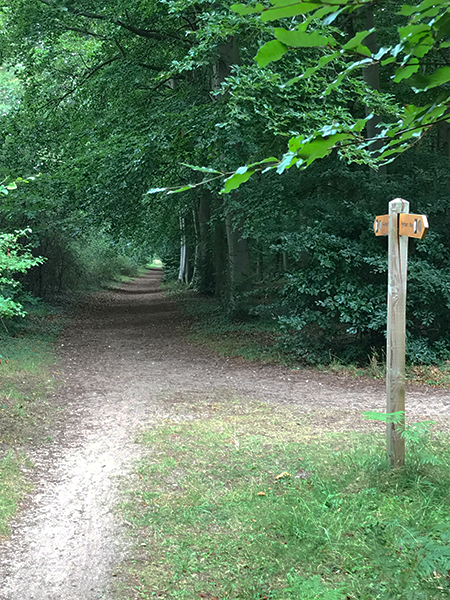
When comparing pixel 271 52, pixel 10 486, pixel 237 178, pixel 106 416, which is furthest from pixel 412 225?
pixel 106 416

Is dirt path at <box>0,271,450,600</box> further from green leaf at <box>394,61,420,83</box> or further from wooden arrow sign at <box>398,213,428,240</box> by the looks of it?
green leaf at <box>394,61,420,83</box>

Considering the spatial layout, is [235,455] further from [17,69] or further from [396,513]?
[17,69]

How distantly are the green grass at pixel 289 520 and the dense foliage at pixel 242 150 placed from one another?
278 cm

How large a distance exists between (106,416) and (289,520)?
3.96m

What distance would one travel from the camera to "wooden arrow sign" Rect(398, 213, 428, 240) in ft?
14.5

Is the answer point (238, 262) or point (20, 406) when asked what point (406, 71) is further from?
point (238, 262)

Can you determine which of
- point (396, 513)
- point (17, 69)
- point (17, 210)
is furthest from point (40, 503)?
point (17, 69)

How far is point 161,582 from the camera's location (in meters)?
3.47

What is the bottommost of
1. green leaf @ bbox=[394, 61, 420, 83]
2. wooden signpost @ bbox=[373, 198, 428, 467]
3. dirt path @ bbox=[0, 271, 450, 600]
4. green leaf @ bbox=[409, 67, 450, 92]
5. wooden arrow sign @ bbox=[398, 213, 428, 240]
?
dirt path @ bbox=[0, 271, 450, 600]

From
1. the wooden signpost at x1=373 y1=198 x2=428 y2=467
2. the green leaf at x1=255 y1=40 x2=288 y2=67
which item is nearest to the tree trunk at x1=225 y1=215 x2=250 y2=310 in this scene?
the wooden signpost at x1=373 y1=198 x2=428 y2=467

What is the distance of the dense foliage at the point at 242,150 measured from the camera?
966 centimetres

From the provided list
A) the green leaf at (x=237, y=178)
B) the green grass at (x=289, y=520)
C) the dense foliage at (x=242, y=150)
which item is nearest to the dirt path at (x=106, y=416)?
the green grass at (x=289, y=520)

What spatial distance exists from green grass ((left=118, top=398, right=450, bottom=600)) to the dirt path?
0.29m

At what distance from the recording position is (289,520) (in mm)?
3955
